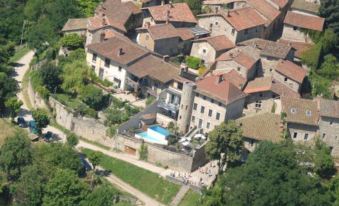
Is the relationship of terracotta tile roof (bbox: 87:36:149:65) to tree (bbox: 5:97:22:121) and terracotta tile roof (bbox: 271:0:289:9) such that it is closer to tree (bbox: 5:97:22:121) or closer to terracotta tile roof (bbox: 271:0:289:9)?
tree (bbox: 5:97:22:121)

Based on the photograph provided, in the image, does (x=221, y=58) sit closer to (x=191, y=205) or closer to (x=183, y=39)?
(x=183, y=39)

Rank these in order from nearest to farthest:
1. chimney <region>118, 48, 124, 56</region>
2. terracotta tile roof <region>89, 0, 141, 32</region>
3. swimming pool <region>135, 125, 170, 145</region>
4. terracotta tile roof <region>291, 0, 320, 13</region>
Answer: swimming pool <region>135, 125, 170, 145</region>, chimney <region>118, 48, 124, 56</region>, terracotta tile roof <region>89, 0, 141, 32</region>, terracotta tile roof <region>291, 0, 320, 13</region>

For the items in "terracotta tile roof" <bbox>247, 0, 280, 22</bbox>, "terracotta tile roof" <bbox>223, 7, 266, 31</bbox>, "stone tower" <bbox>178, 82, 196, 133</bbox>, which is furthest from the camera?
"terracotta tile roof" <bbox>247, 0, 280, 22</bbox>

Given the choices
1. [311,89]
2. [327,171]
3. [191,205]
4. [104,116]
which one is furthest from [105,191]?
[311,89]

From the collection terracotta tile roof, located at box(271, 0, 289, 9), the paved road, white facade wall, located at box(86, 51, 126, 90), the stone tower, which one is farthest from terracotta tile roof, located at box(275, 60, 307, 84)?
the paved road

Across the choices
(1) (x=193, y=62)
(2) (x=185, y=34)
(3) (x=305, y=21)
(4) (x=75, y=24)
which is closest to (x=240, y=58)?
(1) (x=193, y=62)

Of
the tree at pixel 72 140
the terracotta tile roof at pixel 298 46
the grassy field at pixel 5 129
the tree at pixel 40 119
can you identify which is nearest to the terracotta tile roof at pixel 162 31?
the terracotta tile roof at pixel 298 46

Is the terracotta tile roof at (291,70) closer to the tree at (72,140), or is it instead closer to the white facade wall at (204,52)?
the white facade wall at (204,52)
